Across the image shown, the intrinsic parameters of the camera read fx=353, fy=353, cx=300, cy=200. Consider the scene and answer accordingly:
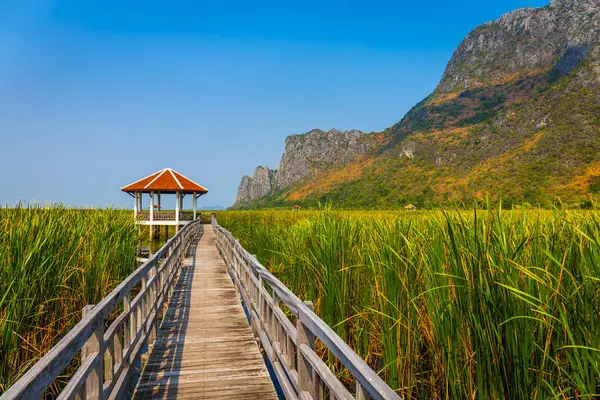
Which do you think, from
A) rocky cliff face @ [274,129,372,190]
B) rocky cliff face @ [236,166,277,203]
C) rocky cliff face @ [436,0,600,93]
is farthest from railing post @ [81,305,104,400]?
rocky cliff face @ [236,166,277,203]

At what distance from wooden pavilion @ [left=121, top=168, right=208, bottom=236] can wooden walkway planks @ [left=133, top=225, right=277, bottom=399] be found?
1815 centimetres

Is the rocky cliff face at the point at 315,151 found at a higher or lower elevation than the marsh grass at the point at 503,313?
higher

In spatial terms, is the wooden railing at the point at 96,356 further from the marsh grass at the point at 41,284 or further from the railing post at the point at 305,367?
the railing post at the point at 305,367

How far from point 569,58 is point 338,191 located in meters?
56.1

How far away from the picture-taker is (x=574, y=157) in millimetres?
43875

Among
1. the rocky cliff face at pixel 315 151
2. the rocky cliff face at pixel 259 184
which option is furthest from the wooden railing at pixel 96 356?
the rocky cliff face at pixel 259 184

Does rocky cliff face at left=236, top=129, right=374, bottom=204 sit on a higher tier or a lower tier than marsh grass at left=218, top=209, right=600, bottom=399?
higher

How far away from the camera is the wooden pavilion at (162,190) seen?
981 inches

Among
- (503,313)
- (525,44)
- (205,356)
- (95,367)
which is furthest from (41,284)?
(525,44)

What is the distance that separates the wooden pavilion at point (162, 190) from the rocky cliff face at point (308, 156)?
329 ft

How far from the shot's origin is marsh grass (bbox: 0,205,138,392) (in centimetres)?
308

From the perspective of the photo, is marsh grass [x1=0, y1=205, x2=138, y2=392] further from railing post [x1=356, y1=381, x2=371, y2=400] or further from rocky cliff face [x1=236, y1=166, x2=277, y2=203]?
rocky cliff face [x1=236, y1=166, x2=277, y2=203]

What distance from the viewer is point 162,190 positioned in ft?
84.2

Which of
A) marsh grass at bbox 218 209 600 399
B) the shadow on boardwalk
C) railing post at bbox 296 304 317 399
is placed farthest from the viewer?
the shadow on boardwalk
